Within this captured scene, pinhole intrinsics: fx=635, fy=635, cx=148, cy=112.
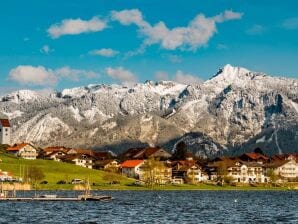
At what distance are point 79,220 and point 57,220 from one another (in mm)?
3113

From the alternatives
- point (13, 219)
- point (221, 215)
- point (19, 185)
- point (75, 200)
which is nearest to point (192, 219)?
point (221, 215)

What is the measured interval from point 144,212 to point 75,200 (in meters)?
37.2

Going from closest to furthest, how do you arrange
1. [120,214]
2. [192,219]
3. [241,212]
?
[192,219]
[120,214]
[241,212]

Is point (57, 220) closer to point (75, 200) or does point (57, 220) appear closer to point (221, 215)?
point (221, 215)

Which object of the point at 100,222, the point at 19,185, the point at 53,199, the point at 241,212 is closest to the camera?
the point at 100,222

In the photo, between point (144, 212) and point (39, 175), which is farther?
point (39, 175)

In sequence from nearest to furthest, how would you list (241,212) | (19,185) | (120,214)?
(120,214)
(241,212)
(19,185)

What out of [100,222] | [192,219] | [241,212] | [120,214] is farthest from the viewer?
[241,212]

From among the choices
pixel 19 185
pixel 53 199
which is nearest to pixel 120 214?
pixel 53 199

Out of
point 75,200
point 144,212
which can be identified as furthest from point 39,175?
point 144,212

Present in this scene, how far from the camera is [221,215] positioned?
103438mm

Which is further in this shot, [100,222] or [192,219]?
[192,219]

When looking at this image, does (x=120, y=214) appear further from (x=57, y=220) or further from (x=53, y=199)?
(x=53, y=199)

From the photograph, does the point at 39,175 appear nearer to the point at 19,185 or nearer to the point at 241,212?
the point at 19,185
